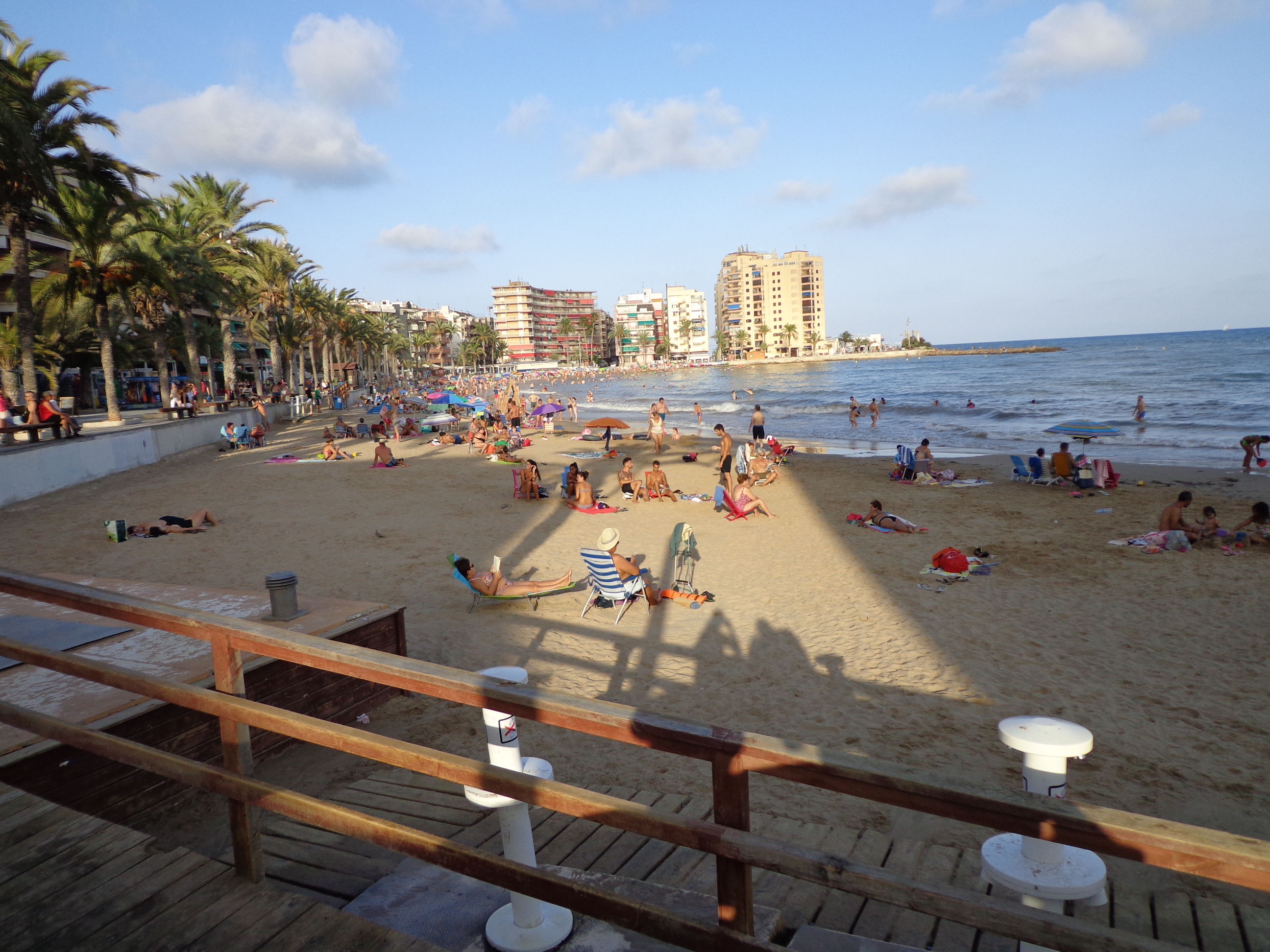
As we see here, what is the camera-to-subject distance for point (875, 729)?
5488 mm

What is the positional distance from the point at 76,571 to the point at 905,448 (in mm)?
15632

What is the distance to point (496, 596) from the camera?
27.0 feet

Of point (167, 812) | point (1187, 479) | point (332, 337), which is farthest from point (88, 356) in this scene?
point (1187, 479)

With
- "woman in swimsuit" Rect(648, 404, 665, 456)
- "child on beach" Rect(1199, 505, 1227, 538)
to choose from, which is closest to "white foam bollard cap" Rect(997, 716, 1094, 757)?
"child on beach" Rect(1199, 505, 1227, 538)

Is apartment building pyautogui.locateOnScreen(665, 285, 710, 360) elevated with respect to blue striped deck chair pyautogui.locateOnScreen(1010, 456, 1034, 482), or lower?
elevated

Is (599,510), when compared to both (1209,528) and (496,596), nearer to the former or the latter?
(496,596)

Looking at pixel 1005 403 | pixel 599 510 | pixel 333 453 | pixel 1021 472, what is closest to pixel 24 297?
pixel 333 453

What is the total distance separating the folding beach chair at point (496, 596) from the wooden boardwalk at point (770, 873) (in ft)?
14.0

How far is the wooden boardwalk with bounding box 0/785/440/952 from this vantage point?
2.07 metres

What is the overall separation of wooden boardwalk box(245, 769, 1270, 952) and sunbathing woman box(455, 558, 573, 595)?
13.9 feet

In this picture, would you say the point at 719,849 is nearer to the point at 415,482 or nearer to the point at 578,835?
the point at 578,835

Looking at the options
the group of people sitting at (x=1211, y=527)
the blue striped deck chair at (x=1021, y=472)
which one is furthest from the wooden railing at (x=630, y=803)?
the blue striped deck chair at (x=1021, y=472)

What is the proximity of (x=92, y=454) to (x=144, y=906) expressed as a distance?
19.4 meters

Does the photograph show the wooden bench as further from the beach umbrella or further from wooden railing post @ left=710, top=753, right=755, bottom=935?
the beach umbrella
